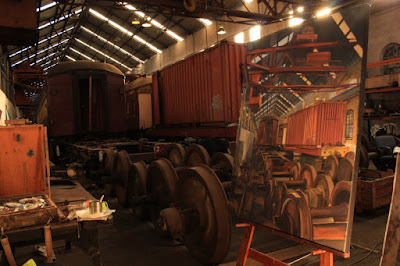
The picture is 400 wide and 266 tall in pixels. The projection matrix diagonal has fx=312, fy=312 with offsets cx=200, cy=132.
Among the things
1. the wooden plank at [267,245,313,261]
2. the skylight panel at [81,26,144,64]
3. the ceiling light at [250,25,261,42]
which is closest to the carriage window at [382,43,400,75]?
the ceiling light at [250,25,261,42]

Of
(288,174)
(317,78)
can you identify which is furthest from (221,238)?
(317,78)

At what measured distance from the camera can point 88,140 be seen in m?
9.35

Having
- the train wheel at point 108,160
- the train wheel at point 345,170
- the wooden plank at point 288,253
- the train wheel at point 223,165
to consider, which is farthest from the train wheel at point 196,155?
the train wheel at point 345,170

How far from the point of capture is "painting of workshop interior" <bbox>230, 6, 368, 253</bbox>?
181 centimetres

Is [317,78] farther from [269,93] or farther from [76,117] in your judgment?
[76,117]

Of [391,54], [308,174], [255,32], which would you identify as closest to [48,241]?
[308,174]

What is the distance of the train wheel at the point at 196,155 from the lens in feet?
18.1

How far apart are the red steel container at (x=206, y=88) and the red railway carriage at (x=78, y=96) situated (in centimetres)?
165

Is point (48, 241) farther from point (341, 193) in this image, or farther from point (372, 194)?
point (372, 194)

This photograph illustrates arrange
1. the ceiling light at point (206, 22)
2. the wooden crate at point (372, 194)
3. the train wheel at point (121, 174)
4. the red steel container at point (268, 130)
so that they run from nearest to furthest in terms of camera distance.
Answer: the red steel container at point (268, 130) < the wooden crate at point (372, 194) < the train wheel at point (121, 174) < the ceiling light at point (206, 22)

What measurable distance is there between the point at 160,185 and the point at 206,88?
281 centimetres

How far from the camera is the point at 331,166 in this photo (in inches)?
73.0

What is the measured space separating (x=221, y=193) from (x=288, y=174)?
117 cm

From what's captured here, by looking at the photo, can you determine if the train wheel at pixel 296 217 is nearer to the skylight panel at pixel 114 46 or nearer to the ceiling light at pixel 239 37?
the ceiling light at pixel 239 37
